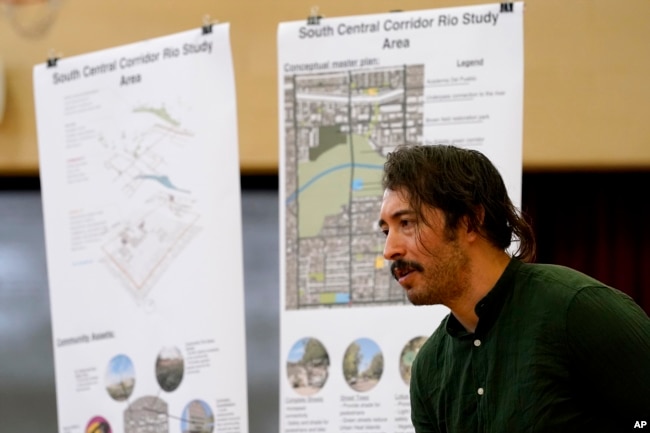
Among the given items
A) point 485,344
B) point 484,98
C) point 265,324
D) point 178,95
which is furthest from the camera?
point 265,324

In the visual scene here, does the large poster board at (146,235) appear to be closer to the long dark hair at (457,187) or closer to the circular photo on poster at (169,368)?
the circular photo on poster at (169,368)

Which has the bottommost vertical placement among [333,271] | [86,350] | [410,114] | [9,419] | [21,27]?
[9,419]

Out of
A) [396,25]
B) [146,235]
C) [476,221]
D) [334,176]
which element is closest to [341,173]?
[334,176]

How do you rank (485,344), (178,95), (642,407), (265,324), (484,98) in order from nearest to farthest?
(642,407) → (485,344) → (484,98) → (178,95) → (265,324)

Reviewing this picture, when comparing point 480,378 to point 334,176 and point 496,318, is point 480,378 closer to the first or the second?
point 496,318

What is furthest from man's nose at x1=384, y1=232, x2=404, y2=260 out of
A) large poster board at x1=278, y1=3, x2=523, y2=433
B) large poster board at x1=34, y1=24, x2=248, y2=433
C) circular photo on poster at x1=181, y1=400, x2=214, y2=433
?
circular photo on poster at x1=181, y1=400, x2=214, y2=433

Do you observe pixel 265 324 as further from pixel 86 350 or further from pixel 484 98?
pixel 484 98

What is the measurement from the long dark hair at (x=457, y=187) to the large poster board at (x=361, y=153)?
154 centimetres

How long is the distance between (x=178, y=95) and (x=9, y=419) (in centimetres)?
174

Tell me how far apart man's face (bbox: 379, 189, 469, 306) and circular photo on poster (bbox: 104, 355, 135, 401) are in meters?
2.29

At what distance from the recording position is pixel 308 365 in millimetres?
3941

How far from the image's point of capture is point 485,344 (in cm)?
218

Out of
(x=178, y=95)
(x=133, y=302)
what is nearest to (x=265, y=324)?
(x=133, y=302)

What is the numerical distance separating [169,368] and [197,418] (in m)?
0.23
